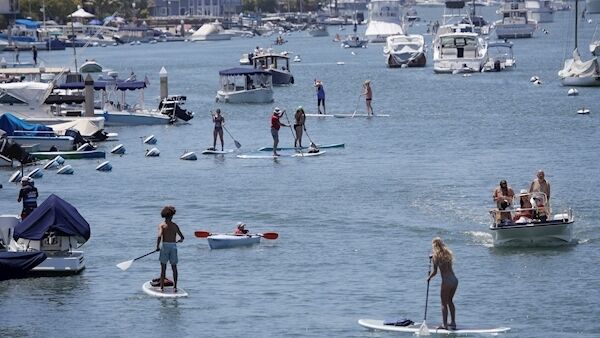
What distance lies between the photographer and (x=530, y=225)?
34750 mm

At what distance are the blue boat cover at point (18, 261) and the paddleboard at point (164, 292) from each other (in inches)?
95.4

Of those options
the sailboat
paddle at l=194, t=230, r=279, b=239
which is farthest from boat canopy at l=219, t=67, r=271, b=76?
paddle at l=194, t=230, r=279, b=239

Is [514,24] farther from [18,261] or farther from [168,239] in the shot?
[168,239]

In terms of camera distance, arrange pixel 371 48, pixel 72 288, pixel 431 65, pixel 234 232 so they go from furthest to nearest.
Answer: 1. pixel 371 48
2. pixel 431 65
3. pixel 234 232
4. pixel 72 288

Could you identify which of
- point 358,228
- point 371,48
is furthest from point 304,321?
point 371,48

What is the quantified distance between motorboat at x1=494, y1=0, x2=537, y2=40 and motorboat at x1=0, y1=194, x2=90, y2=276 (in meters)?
155

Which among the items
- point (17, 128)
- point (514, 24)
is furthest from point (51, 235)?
point (514, 24)

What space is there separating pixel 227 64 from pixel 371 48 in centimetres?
3609

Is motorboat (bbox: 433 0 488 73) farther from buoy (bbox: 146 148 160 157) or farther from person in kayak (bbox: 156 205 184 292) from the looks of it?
person in kayak (bbox: 156 205 184 292)

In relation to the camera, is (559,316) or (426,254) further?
(426,254)

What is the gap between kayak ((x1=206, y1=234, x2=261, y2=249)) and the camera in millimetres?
36625

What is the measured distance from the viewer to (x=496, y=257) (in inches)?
1366

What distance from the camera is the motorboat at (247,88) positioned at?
3248 inches

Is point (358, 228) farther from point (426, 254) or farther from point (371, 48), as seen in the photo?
point (371, 48)
